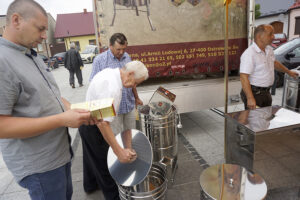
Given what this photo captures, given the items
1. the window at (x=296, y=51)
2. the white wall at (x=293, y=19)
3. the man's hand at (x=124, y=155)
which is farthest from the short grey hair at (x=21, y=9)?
the white wall at (x=293, y=19)

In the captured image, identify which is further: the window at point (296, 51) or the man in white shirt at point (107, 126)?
the window at point (296, 51)

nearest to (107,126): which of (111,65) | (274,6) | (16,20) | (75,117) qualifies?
(75,117)

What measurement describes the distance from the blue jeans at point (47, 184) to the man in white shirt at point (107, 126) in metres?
0.39

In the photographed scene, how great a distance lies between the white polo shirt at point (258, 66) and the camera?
8.64ft

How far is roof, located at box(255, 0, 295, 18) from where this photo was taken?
66.0ft

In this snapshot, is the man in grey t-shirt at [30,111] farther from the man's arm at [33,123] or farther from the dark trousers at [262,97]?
the dark trousers at [262,97]

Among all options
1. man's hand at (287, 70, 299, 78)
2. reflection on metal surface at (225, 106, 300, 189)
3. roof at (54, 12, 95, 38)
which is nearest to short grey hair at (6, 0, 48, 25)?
reflection on metal surface at (225, 106, 300, 189)

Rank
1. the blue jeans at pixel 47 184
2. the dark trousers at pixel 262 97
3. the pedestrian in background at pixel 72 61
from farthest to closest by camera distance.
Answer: the pedestrian in background at pixel 72 61 → the dark trousers at pixel 262 97 → the blue jeans at pixel 47 184

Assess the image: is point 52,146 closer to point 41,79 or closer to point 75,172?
point 41,79

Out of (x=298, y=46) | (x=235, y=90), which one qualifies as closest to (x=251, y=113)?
(x=235, y=90)

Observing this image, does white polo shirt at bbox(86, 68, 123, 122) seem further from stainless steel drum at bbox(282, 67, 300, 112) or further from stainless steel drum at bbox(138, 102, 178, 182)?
stainless steel drum at bbox(282, 67, 300, 112)

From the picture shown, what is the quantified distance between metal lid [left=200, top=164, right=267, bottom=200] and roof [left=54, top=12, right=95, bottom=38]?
92.6 ft

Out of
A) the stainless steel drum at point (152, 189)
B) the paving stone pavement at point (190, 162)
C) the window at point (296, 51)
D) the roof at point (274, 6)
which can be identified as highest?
the roof at point (274, 6)

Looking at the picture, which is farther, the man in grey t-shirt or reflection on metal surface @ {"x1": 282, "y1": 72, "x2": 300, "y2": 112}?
reflection on metal surface @ {"x1": 282, "y1": 72, "x2": 300, "y2": 112}
